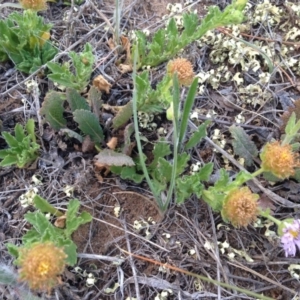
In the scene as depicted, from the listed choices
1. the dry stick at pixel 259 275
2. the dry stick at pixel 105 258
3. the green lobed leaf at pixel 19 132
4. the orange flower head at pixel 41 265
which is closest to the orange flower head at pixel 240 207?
the dry stick at pixel 259 275

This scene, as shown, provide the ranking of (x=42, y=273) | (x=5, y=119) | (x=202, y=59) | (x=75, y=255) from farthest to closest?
1. (x=202, y=59)
2. (x=5, y=119)
3. (x=75, y=255)
4. (x=42, y=273)

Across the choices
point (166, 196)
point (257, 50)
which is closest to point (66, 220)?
point (166, 196)

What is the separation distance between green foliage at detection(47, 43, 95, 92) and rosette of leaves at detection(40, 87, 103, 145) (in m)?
0.05

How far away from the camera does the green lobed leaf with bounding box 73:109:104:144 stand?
5.63 feet

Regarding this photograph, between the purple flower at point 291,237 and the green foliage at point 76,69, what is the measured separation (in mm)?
855

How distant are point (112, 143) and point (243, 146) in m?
0.46

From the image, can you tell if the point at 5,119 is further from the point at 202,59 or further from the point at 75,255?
the point at 202,59

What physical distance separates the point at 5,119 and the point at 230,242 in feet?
3.07

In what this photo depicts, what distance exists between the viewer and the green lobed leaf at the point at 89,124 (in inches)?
67.6

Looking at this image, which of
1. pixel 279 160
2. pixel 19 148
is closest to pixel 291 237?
pixel 279 160

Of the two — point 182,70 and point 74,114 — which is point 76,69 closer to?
point 74,114

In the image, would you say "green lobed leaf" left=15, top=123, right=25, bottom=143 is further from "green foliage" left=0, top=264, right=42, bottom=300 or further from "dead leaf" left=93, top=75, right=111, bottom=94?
"green foliage" left=0, top=264, right=42, bottom=300

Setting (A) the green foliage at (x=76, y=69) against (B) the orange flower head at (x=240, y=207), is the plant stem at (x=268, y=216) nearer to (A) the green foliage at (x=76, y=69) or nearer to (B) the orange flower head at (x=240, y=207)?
(B) the orange flower head at (x=240, y=207)

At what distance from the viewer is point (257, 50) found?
1.98 meters
